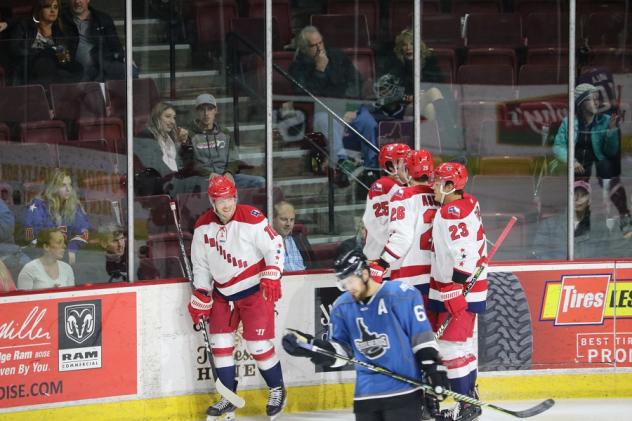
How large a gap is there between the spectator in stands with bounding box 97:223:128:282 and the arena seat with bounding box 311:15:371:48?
156cm

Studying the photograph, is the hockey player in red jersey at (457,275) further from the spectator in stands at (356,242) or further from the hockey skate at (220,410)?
the hockey skate at (220,410)

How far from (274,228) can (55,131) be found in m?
1.26

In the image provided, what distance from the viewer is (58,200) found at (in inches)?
276

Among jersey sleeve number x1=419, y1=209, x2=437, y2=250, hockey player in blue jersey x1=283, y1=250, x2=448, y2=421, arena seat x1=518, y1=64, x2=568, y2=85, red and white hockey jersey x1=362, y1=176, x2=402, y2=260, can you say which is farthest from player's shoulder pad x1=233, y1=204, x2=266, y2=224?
arena seat x1=518, y1=64, x2=568, y2=85

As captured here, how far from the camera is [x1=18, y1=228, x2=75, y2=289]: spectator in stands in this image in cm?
683

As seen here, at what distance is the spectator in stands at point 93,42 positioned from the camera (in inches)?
280

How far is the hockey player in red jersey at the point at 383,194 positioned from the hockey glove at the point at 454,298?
51 cm

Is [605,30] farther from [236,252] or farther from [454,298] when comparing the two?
[236,252]

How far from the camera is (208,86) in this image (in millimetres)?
7418

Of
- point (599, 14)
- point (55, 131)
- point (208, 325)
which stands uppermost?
point (599, 14)

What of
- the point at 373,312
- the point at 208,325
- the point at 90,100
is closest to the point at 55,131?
the point at 90,100

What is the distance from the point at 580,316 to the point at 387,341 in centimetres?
269

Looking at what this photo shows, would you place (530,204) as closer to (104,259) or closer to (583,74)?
(583,74)

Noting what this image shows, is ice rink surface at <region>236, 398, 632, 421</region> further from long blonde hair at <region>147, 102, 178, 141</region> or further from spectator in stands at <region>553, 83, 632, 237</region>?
long blonde hair at <region>147, 102, 178, 141</region>
